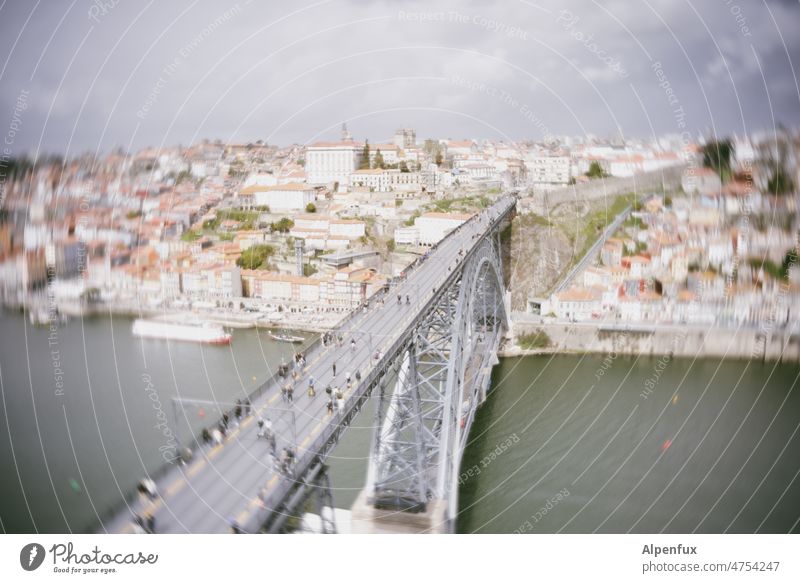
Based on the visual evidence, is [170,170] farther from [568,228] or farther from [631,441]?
[568,228]

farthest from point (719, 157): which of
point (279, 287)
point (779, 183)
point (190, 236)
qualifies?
point (190, 236)

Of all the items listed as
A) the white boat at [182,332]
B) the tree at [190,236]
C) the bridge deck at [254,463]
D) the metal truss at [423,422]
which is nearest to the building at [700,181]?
the metal truss at [423,422]

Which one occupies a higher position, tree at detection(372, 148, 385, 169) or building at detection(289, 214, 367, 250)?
tree at detection(372, 148, 385, 169)

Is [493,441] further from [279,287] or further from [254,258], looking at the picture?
[254,258]

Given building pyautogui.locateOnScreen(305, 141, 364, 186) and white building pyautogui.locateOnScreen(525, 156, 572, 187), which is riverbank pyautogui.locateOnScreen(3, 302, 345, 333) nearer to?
building pyautogui.locateOnScreen(305, 141, 364, 186)

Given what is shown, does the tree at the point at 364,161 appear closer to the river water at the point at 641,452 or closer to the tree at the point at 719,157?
the river water at the point at 641,452

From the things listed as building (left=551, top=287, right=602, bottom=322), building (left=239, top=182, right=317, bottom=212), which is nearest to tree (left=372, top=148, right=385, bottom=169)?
building (left=239, top=182, right=317, bottom=212)
